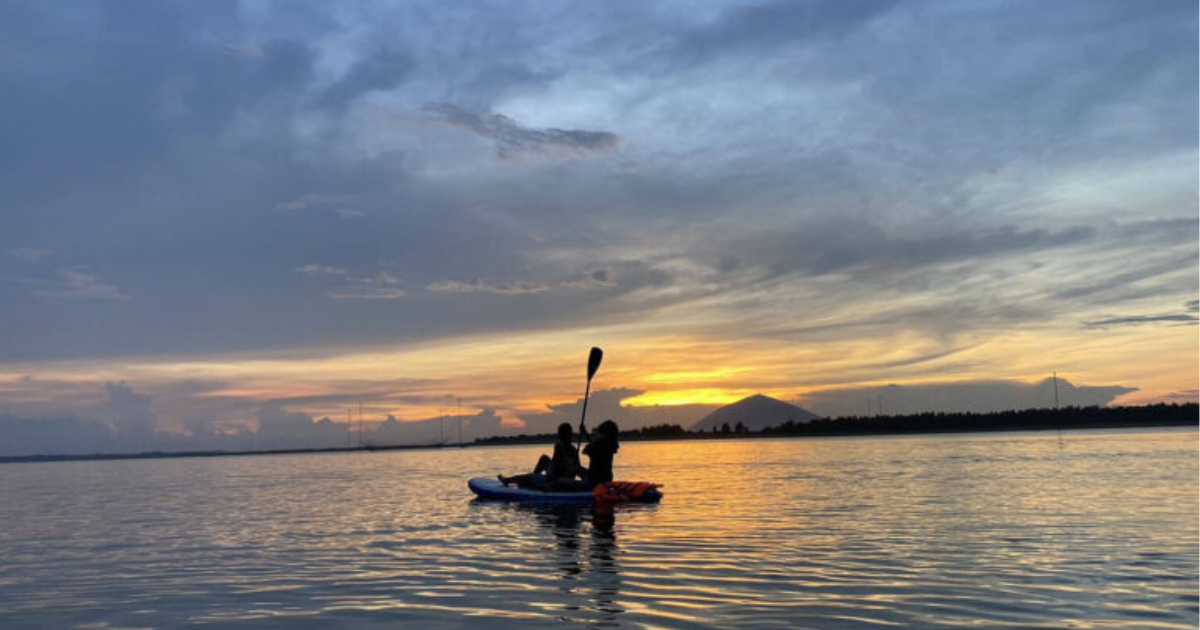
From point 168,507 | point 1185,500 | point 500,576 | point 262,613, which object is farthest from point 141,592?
point 1185,500

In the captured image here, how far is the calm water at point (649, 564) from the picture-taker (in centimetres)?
1228

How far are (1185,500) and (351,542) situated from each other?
2342 cm

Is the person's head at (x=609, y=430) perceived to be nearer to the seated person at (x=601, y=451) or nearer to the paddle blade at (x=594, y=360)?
the seated person at (x=601, y=451)

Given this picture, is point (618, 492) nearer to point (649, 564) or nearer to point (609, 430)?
point (609, 430)

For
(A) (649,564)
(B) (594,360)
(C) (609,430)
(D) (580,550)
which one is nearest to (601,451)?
(C) (609,430)

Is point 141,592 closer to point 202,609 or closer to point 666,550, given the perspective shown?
point 202,609

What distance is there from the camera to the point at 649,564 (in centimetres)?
1673

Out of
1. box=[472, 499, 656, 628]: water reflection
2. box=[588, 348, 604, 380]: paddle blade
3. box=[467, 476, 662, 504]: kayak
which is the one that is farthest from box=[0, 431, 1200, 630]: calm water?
box=[588, 348, 604, 380]: paddle blade

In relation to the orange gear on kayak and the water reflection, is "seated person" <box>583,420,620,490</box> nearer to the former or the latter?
the orange gear on kayak

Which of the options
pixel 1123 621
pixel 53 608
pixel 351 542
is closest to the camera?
pixel 1123 621

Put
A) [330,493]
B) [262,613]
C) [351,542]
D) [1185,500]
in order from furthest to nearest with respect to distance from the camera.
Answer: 1. [330,493]
2. [1185,500]
3. [351,542]
4. [262,613]

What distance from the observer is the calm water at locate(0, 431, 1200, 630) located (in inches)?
484

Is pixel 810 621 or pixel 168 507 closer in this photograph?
pixel 810 621

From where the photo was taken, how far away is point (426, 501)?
118 ft
